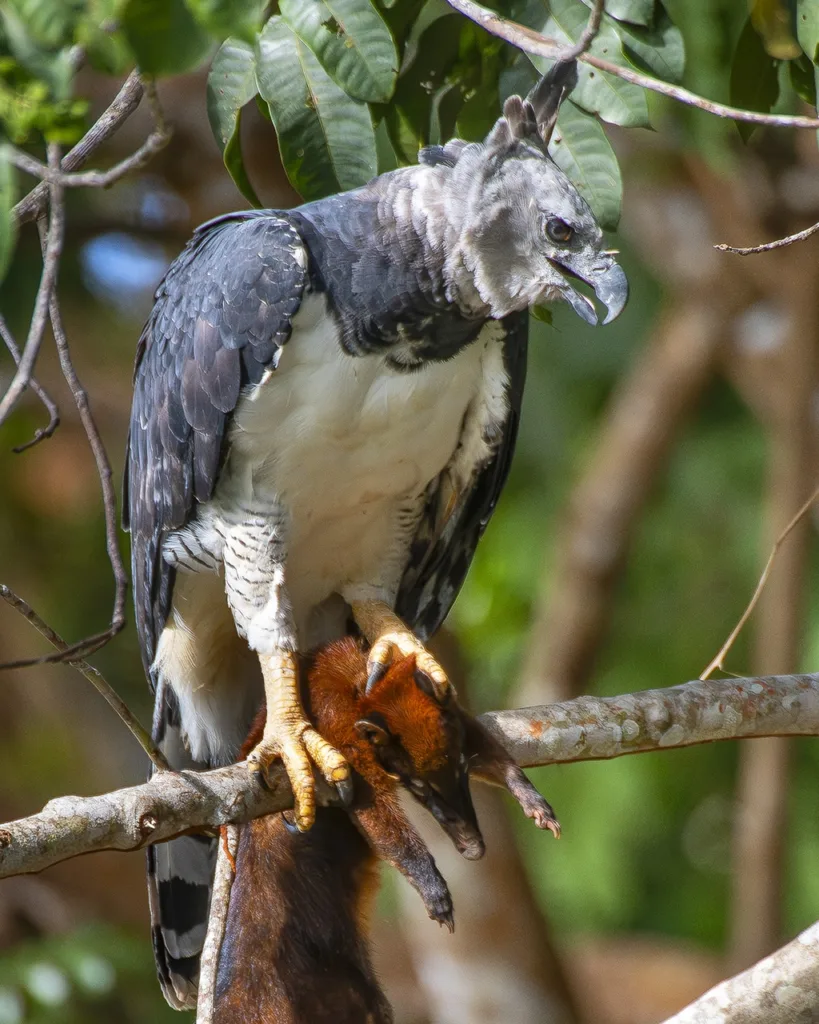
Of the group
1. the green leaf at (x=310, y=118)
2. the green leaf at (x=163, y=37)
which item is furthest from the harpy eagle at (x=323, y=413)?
the green leaf at (x=163, y=37)

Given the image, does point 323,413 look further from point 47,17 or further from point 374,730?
point 47,17

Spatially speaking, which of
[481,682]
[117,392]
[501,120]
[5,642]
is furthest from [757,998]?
[5,642]

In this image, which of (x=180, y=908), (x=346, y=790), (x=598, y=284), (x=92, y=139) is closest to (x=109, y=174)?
(x=92, y=139)

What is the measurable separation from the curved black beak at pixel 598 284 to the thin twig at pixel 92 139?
91 cm

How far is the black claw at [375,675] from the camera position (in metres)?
2.77

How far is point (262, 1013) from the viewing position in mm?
2693

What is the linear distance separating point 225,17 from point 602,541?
14.3 ft

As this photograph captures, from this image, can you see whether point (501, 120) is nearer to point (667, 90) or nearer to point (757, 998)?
point (667, 90)

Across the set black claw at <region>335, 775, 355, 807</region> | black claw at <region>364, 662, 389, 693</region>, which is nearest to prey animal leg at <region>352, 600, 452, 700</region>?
black claw at <region>364, 662, 389, 693</region>

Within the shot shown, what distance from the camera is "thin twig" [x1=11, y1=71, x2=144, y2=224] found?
2.43 m

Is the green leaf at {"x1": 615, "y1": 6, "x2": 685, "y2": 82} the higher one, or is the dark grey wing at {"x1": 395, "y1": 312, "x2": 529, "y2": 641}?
the green leaf at {"x1": 615, "y1": 6, "x2": 685, "y2": 82}

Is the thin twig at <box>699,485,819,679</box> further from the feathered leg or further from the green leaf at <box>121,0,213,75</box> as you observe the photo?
the green leaf at <box>121,0,213,75</box>

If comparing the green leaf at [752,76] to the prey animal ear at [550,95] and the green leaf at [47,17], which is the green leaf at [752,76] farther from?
the green leaf at [47,17]

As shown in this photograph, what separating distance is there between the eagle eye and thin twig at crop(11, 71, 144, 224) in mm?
857
